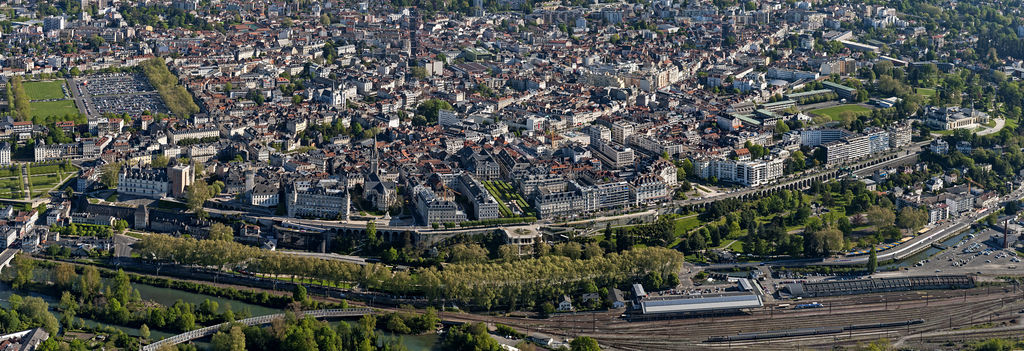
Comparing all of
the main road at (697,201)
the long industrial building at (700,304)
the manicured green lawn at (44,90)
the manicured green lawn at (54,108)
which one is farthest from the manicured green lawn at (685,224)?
the manicured green lawn at (44,90)

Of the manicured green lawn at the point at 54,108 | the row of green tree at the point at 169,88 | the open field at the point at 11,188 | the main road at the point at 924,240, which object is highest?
the row of green tree at the point at 169,88

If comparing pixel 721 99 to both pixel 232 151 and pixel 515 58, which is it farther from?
pixel 232 151

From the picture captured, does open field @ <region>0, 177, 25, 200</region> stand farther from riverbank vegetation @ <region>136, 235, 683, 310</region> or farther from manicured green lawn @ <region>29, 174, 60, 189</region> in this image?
riverbank vegetation @ <region>136, 235, 683, 310</region>

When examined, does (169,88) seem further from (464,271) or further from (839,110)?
(839,110)

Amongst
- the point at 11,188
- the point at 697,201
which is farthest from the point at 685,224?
the point at 11,188

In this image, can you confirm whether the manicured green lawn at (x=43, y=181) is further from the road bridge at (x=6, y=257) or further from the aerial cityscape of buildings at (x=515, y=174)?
the road bridge at (x=6, y=257)

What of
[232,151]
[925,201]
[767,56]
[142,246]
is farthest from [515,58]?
[142,246]
